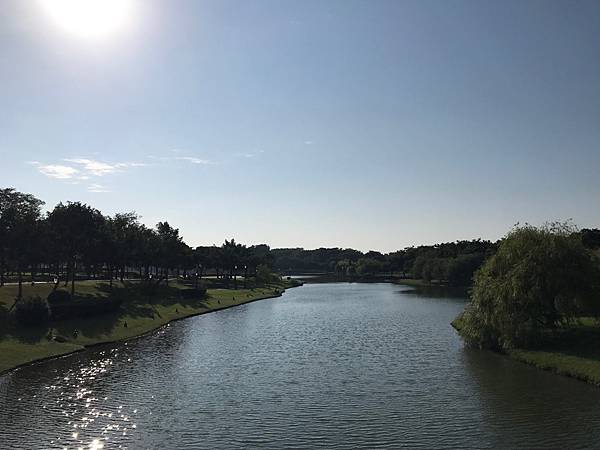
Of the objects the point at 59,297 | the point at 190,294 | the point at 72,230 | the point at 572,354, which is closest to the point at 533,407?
the point at 572,354

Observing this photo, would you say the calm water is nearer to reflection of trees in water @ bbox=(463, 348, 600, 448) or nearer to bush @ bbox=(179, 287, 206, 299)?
reflection of trees in water @ bbox=(463, 348, 600, 448)

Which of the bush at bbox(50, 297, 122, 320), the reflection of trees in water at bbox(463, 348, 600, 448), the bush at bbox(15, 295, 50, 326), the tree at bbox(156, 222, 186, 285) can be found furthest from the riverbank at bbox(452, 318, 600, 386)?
→ the tree at bbox(156, 222, 186, 285)

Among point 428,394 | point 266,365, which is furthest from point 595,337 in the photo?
point 266,365

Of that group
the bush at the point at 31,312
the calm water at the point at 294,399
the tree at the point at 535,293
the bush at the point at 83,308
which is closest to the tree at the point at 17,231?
the bush at the point at 83,308

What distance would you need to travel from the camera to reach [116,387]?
4134 cm

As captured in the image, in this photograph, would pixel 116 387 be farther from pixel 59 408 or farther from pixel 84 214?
pixel 84 214

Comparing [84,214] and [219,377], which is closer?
[219,377]

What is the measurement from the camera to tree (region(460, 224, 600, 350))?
168 feet

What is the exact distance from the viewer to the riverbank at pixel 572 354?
1680 inches

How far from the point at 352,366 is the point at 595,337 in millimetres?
21990

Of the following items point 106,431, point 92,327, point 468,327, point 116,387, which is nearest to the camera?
point 106,431

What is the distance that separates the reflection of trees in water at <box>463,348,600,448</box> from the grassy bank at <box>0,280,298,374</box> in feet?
127

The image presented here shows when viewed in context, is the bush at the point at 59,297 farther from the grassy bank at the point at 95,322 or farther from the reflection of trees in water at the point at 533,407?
the reflection of trees in water at the point at 533,407

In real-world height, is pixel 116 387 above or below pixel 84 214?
below
